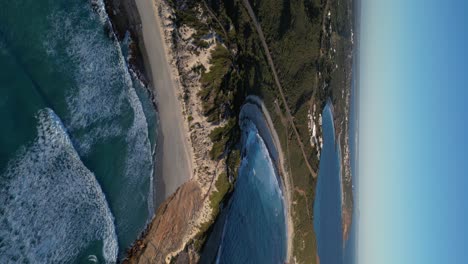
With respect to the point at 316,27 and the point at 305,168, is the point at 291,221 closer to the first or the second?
the point at 305,168

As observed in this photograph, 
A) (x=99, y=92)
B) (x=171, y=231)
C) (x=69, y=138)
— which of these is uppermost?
(x=99, y=92)

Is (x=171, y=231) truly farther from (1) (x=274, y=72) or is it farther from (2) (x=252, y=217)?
(1) (x=274, y=72)

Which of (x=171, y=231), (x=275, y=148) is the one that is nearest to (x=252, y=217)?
(x=275, y=148)

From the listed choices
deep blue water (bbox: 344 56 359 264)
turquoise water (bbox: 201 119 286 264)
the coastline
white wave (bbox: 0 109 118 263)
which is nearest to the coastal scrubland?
the coastline

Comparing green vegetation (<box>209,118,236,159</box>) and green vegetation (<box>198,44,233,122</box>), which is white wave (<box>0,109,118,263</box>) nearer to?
green vegetation (<box>209,118,236,159</box>)

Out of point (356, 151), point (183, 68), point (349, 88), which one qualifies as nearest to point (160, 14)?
point (183, 68)
